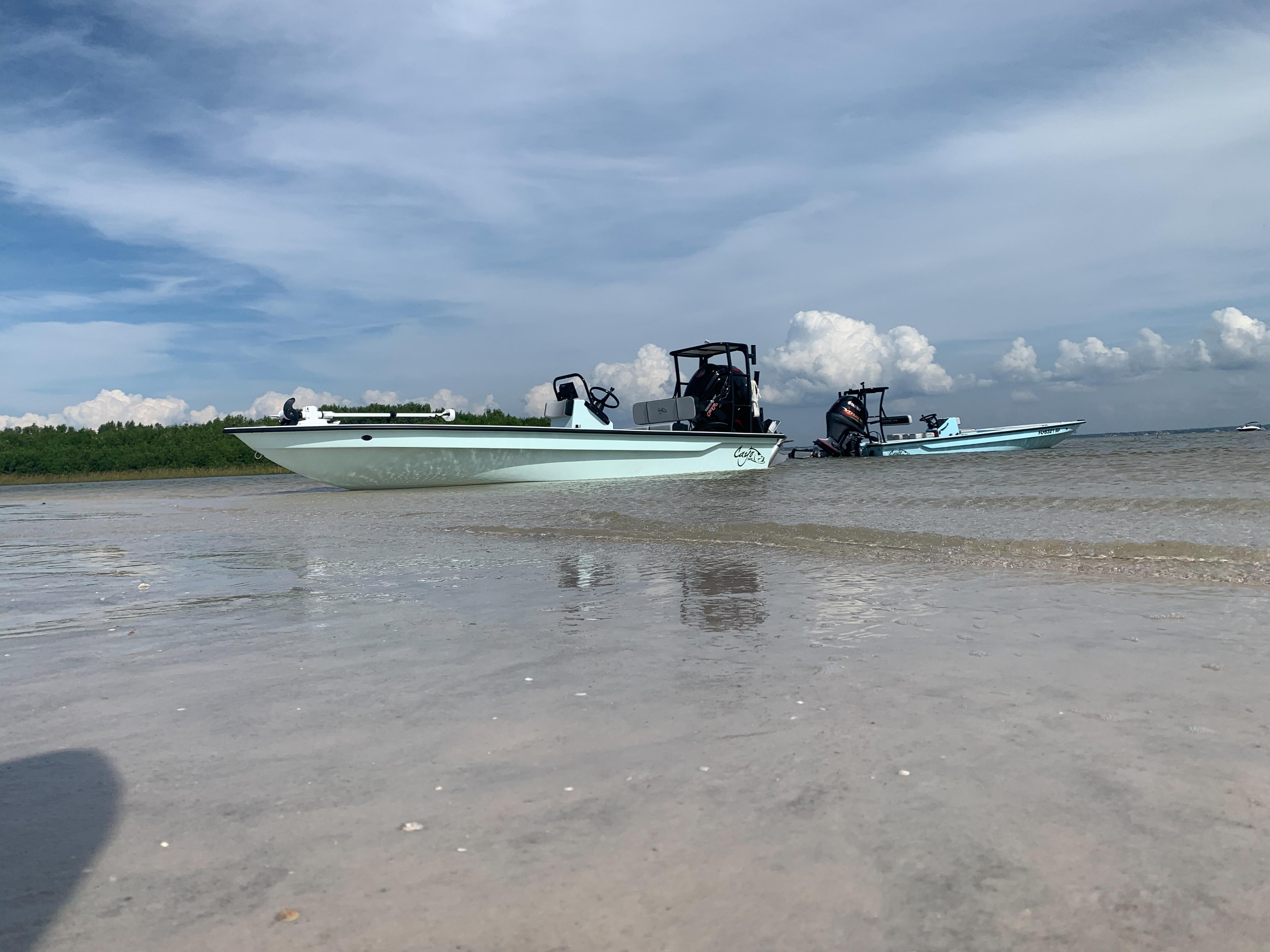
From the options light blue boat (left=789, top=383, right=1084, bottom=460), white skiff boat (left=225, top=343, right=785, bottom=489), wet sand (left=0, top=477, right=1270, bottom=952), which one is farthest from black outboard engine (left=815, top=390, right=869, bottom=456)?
wet sand (left=0, top=477, right=1270, bottom=952)

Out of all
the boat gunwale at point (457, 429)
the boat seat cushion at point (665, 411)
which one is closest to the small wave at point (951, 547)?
the boat gunwale at point (457, 429)

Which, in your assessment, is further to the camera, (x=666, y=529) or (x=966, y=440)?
(x=966, y=440)

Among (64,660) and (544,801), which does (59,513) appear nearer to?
(64,660)

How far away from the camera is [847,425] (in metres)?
32.9

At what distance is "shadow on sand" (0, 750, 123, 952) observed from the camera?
1.56m

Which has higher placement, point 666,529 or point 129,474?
point 129,474

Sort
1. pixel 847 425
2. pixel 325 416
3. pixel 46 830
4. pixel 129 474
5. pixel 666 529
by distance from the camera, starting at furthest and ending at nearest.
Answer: pixel 129 474 → pixel 847 425 → pixel 325 416 → pixel 666 529 → pixel 46 830

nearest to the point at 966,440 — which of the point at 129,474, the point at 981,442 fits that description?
the point at 981,442

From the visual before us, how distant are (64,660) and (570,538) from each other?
18.1ft

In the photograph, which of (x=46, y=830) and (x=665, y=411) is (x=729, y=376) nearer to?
(x=665, y=411)

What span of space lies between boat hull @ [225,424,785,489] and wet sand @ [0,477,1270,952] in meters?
11.8

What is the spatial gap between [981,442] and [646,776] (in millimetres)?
37355

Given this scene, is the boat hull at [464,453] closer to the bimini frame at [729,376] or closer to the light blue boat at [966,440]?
the bimini frame at [729,376]

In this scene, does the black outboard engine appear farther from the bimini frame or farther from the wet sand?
the wet sand
